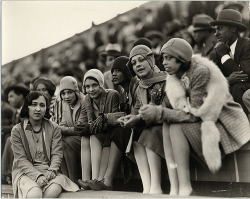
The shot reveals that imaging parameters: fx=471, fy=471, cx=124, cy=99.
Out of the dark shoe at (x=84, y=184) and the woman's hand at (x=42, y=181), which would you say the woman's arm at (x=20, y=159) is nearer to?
the woman's hand at (x=42, y=181)

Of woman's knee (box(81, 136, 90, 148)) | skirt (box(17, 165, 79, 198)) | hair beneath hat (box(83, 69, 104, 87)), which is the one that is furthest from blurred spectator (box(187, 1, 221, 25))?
skirt (box(17, 165, 79, 198))

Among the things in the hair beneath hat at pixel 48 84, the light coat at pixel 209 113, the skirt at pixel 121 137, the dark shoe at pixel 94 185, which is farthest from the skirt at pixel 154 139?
the hair beneath hat at pixel 48 84

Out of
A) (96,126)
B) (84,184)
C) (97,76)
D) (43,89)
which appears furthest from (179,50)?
(43,89)

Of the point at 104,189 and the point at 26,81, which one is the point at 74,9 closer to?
the point at 26,81

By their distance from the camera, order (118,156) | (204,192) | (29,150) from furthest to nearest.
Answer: (29,150) → (118,156) → (204,192)

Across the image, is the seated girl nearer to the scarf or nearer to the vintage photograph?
the vintage photograph

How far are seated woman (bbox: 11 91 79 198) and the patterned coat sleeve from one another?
3.23ft

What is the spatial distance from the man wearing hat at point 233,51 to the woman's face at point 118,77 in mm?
782

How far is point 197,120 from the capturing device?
3316 millimetres

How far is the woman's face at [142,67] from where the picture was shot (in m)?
3.59

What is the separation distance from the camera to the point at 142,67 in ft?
11.8

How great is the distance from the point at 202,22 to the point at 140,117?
0.94 metres

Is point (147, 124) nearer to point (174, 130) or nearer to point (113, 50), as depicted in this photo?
point (174, 130)

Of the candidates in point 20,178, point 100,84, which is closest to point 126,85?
point 100,84
